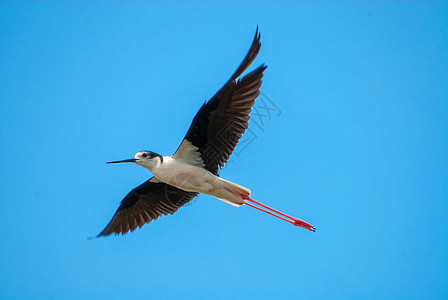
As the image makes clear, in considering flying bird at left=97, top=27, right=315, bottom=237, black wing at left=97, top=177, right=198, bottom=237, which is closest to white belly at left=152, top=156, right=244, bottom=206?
flying bird at left=97, top=27, right=315, bottom=237

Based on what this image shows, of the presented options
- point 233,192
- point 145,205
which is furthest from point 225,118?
point 145,205

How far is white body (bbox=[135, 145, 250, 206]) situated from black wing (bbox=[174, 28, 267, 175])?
179mm

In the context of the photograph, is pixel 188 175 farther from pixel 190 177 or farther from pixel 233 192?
pixel 233 192

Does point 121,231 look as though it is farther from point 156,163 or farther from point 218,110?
point 218,110

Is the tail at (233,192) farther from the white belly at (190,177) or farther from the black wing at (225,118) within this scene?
the black wing at (225,118)

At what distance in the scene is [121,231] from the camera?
31.9 feet

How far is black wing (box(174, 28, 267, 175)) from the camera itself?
318 inches

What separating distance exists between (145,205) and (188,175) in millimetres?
1672

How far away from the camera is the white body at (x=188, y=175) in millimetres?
8625

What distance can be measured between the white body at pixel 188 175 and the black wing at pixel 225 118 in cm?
18

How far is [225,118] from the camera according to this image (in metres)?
8.41

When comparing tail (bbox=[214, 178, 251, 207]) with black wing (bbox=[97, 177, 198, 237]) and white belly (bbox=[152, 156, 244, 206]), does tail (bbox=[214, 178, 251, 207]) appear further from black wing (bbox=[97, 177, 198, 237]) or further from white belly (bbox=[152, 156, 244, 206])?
black wing (bbox=[97, 177, 198, 237])

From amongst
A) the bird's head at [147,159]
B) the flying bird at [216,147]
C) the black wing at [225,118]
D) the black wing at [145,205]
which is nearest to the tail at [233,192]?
the flying bird at [216,147]

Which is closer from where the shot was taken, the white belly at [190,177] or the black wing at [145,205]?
the white belly at [190,177]
